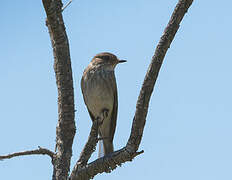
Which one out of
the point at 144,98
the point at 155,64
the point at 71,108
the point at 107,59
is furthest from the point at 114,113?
the point at 155,64

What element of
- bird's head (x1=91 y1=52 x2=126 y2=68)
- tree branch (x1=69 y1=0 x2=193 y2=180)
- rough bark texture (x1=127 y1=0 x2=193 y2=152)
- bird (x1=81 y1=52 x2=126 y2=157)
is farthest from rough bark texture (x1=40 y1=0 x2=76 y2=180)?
bird's head (x1=91 y1=52 x2=126 y2=68)

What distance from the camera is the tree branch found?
3.83 m

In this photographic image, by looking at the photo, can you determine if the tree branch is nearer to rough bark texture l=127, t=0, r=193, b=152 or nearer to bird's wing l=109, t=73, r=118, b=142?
rough bark texture l=127, t=0, r=193, b=152

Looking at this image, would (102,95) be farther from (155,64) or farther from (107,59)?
(155,64)

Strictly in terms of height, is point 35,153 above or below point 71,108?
below

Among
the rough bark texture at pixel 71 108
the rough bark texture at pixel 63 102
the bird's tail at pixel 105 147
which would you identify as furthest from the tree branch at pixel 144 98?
the bird's tail at pixel 105 147

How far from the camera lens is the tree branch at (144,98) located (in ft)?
12.6

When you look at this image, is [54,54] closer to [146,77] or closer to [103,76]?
[146,77]

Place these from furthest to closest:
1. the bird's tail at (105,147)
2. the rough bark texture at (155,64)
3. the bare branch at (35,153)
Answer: the bird's tail at (105,147)
the bare branch at (35,153)
the rough bark texture at (155,64)

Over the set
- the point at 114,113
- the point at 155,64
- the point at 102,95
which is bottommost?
the point at 155,64

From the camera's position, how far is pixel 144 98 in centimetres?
389

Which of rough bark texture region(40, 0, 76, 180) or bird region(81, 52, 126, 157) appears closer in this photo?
rough bark texture region(40, 0, 76, 180)

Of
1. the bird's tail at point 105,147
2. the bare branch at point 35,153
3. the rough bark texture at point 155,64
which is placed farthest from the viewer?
the bird's tail at point 105,147

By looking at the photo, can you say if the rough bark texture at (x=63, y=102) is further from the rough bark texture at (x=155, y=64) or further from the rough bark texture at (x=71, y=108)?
the rough bark texture at (x=155, y=64)
